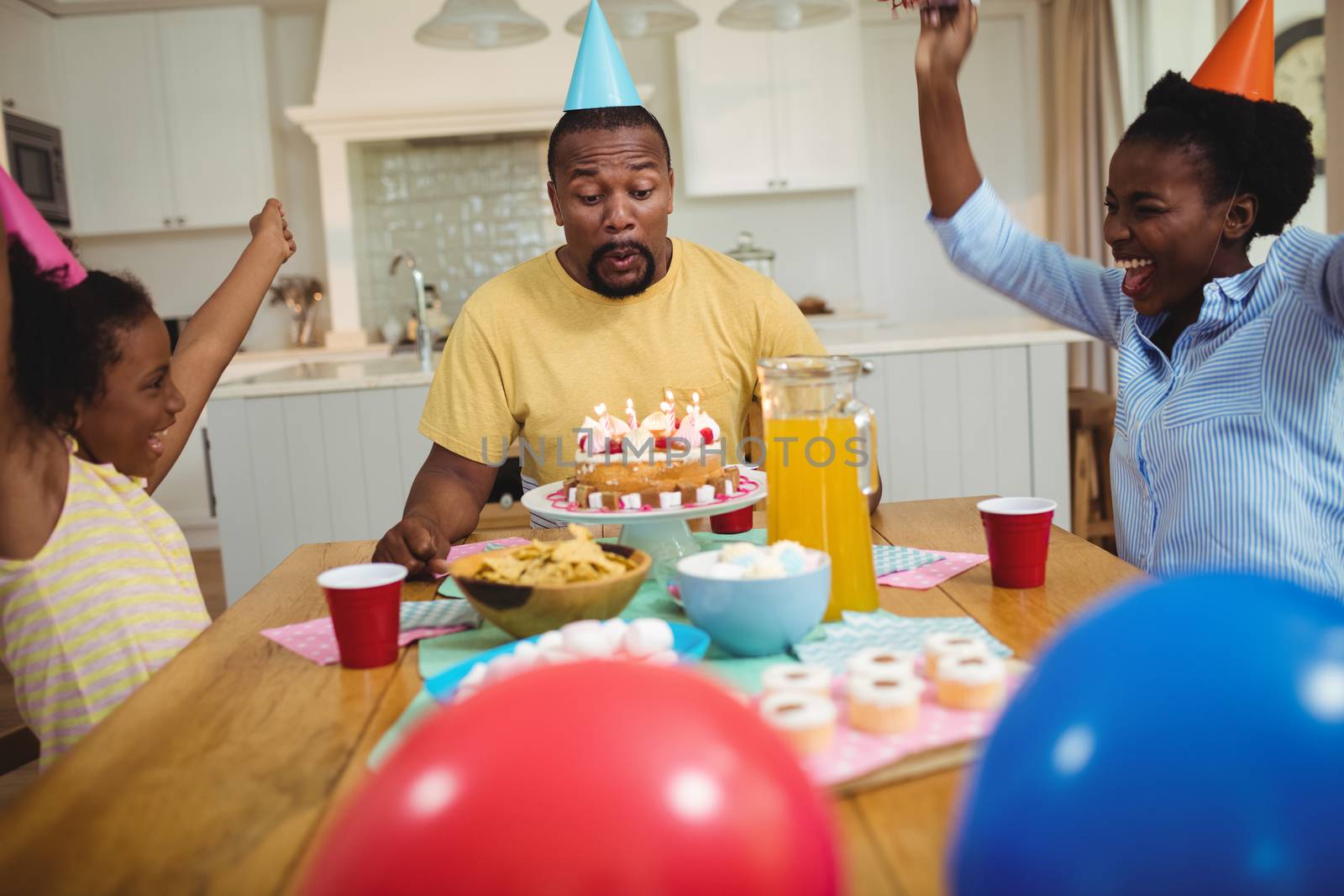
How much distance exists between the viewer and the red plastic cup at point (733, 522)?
1.52 metres

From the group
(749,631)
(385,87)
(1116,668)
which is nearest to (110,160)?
→ (385,87)

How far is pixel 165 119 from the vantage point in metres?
5.36

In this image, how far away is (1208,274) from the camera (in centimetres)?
142

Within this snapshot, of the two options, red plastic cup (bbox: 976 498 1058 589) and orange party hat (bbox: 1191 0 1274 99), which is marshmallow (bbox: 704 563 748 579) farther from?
orange party hat (bbox: 1191 0 1274 99)

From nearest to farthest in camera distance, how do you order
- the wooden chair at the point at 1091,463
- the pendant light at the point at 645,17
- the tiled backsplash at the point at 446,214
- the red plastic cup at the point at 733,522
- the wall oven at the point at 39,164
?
the red plastic cup at the point at 733,522 → the wooden chair at the point at 1091,463 → the pendant light at the point at 645,17 → the wall oven at the point at 39,164 → the tiled backsplash at the point at 446,214

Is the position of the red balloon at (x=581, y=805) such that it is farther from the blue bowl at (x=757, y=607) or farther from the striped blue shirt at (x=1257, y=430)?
the striped blue shirt at (x=1257, y=430)

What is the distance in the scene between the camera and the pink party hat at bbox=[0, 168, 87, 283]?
1.21m

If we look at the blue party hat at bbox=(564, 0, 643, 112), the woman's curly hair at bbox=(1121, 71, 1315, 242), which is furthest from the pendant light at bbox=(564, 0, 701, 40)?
the woman's curly hair at bbox=(1121, 71, 1315, 242)

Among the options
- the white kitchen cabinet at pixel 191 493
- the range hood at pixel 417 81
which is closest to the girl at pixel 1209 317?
the range hood at pixel 417 81

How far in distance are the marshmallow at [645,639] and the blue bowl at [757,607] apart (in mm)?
72

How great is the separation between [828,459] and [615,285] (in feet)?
2.68

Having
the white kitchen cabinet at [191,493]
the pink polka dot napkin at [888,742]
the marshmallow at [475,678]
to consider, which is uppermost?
the marshmallow at [475,678]

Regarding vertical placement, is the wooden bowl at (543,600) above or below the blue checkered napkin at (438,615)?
above

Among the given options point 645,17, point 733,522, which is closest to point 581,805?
point 733,522
